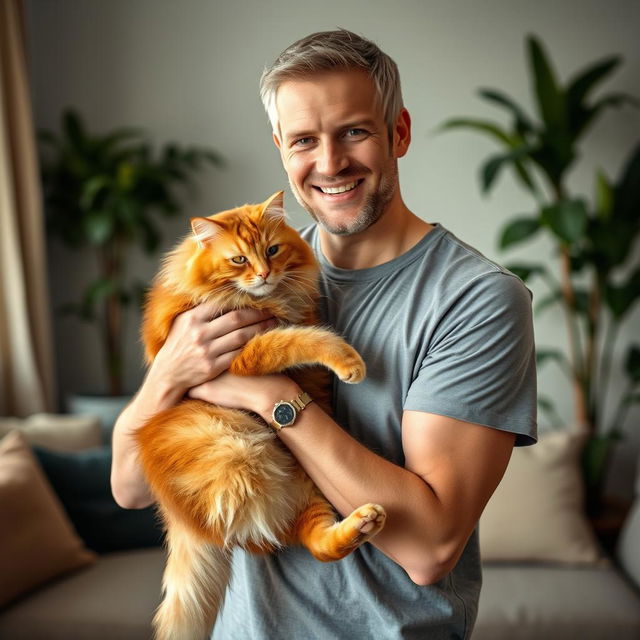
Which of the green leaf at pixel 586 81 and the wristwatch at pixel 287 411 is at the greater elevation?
the green leaf at pixel 586 81

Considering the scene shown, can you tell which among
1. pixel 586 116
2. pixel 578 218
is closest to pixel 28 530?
pixel 578 218

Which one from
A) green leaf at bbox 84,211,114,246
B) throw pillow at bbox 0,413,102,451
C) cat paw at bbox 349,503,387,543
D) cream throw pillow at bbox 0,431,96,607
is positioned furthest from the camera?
green leaf at bbox 84,211,114,246

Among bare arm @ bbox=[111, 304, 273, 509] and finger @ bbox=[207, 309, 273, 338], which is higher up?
finger @ bbox=[207, 309, 273, 338]

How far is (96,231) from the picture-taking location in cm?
331

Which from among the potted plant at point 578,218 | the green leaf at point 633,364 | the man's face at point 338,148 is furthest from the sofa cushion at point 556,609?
the man's face at point 338,148

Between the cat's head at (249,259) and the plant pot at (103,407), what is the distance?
2218 mm

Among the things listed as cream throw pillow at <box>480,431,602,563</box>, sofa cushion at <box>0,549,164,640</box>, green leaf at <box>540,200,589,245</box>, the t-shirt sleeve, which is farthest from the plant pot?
the t-shirt sleeve

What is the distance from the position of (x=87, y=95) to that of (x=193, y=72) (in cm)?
62

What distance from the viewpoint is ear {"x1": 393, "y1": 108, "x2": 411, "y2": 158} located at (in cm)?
121

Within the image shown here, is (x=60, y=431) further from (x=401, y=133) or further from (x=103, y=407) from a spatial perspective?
(x=401, y=133)

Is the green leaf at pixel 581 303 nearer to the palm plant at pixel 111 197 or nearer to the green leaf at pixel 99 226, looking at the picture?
the palm plant at pixel 111 197

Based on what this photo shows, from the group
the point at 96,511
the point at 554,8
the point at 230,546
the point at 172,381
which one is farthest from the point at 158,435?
the point at 554,8

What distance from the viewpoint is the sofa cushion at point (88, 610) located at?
234cm

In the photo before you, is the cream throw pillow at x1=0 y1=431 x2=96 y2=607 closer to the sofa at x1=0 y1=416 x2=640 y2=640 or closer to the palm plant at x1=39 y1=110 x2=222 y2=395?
the sofa at x1=0 y1=416 x2=640 y2=640
